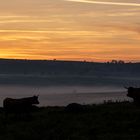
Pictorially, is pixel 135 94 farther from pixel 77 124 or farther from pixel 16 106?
pixel 77 124

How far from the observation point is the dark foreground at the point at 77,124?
23.3m

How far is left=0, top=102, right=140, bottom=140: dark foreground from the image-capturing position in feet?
76.4

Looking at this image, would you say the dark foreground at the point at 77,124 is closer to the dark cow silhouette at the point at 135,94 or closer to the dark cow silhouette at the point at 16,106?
the dark cow silhouette at the point at 16,106

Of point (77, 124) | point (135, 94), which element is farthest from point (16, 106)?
point (135, 94)

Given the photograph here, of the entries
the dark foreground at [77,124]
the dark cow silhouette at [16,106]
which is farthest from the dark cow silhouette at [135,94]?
the dark cow silhouette at [16,106]

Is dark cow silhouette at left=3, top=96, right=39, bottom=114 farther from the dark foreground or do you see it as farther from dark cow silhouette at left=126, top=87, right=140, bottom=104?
dark cow silhouette at left=126, top=87, right=140, bottom=104

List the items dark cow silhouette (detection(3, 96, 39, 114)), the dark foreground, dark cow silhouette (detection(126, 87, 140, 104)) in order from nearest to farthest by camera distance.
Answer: the dark foreground
dark cow silhouette (detection(3, 96, 39, 114))
dark cow silhouette (detection(126, 87, 140, 104))

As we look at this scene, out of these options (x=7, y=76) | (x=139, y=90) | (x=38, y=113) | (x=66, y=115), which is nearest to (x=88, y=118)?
(x=66, y=115)

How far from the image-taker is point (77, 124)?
82.2 feet

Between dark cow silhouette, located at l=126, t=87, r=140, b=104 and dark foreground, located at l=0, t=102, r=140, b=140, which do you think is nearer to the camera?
dark foreground, located at l=0, t=102, r=140, b=140

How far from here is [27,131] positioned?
24375mm

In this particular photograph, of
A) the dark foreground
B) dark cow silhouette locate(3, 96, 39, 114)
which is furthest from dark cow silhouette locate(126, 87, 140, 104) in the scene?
dark cow silhouette locate(3, 96, 39, 114)

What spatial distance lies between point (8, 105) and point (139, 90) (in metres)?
6.38

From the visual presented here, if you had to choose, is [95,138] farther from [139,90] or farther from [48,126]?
[139,90]
